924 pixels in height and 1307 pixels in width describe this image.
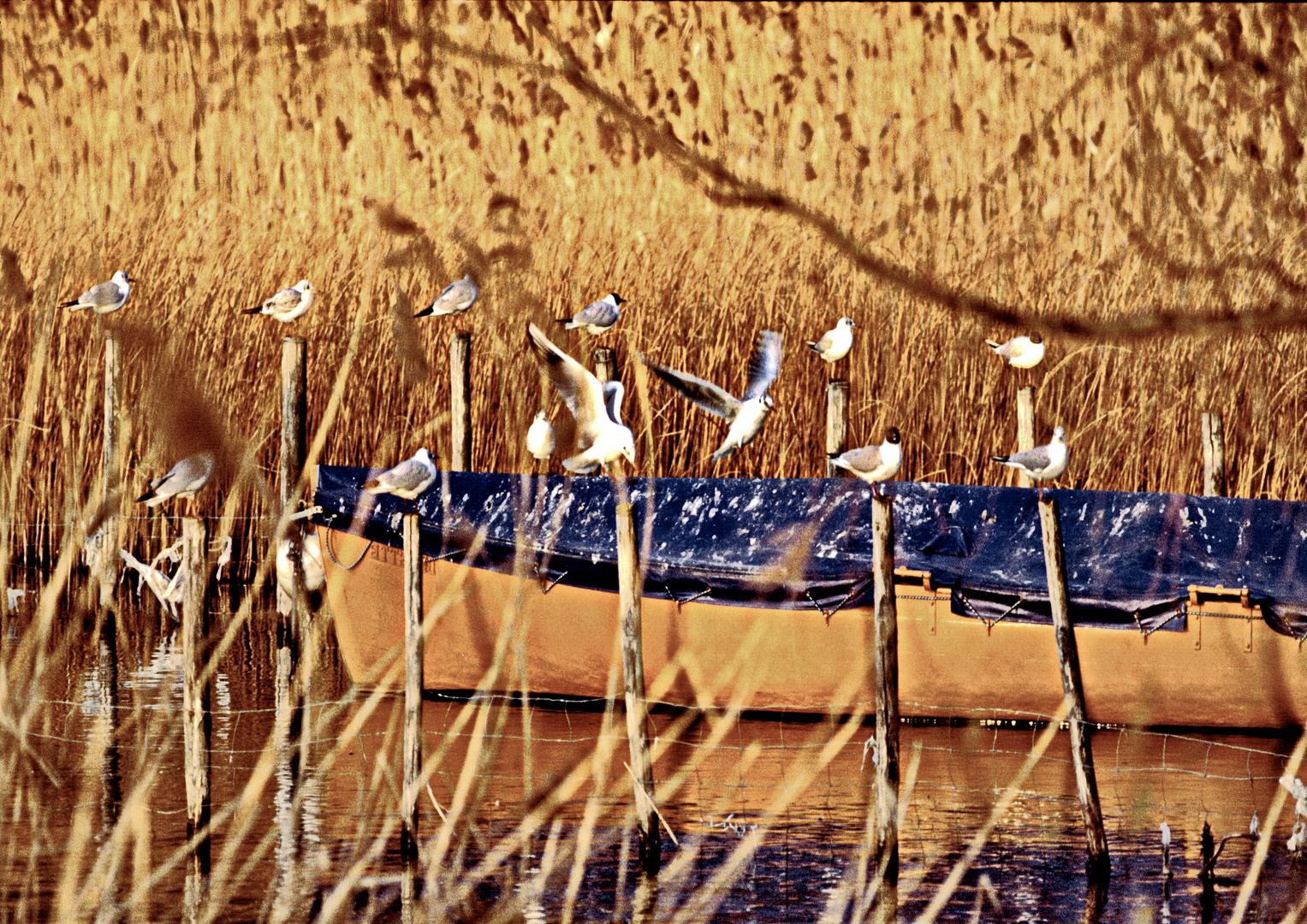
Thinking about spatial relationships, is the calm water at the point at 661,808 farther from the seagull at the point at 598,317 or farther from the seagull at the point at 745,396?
the seagull at the point at 598,317

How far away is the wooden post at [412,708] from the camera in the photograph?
23.5 ft

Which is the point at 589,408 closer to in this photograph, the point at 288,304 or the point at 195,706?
the point at 195,706

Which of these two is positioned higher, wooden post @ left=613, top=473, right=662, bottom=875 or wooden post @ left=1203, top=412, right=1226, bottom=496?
wooden post @ left=1203, top=412, right=1226, bottom=496

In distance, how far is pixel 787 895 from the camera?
691cm

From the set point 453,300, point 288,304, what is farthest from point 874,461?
point 288,304

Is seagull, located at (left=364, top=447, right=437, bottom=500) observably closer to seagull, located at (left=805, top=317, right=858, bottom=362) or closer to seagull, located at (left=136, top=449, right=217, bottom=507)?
seagull, located at (left=136, top=449, right=217, bottom=507)

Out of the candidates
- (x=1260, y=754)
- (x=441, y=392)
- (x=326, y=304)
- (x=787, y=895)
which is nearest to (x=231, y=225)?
(x=326, y=304)

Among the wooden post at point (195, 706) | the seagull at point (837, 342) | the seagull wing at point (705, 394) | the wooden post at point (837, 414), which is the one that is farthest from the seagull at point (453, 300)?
the wooden post at point (195, 706)

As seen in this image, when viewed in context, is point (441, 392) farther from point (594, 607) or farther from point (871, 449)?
point (871, 449)

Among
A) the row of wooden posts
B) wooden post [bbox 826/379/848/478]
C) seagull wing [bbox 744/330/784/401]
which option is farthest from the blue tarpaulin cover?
the row of wooden posts

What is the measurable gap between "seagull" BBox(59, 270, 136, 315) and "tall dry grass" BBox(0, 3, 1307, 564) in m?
0.49

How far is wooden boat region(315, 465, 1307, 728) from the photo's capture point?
986cm

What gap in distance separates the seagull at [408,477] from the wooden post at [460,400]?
4118 mm

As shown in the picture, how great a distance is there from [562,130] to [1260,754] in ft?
40.6
